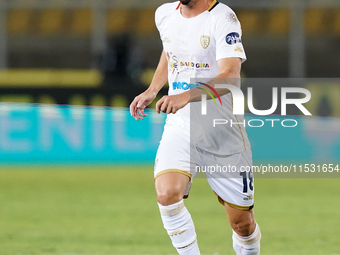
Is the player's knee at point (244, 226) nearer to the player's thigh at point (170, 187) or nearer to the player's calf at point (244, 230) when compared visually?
the player's calf at point (244, 230)

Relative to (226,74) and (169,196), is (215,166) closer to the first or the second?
(169,196)

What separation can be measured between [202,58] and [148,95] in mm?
447

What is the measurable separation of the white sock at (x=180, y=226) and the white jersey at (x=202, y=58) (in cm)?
46

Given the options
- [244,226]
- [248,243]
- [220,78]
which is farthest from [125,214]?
[220,78]

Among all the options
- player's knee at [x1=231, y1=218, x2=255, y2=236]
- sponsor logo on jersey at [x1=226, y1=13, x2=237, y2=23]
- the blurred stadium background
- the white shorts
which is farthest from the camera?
the blurred stadium background

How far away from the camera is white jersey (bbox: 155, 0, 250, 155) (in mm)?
4031

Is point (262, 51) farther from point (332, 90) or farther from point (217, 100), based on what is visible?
point (217, 100)

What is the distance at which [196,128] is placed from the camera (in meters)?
4.25

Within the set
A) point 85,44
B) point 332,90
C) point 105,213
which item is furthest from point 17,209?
point 85,44

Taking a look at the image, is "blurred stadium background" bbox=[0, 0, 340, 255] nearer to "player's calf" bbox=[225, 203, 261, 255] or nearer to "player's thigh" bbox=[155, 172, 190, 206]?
"player's calf" bbox=[225, 203, 261, 255]

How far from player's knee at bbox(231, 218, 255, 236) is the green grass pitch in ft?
3.96

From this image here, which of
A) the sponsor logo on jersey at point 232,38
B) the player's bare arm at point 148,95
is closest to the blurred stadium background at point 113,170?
the player's bare arm at point 148,95

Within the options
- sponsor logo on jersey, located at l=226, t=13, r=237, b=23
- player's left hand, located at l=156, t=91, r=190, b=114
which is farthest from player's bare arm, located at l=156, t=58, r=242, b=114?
sponsor logo on jersey, located at l=226, t=13, r=237, b=23

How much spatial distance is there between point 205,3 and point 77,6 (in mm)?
17026
